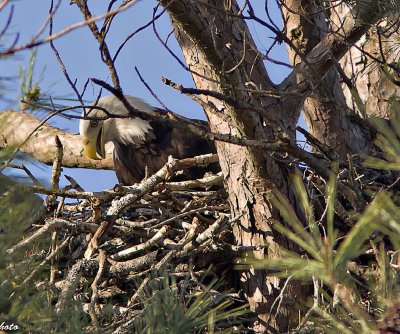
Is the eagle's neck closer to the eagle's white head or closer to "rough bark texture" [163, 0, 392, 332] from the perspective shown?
the eagle's white head

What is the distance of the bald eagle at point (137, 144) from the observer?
16.3ft

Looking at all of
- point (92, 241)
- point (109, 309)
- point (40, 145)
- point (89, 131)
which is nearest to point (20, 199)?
point (109, 309)

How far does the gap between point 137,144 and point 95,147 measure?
26 cm

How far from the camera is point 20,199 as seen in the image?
1.95 metres

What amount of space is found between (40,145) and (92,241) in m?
1.97

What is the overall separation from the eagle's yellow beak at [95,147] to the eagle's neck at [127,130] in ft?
0.34

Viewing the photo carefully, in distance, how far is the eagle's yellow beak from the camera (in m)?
5.17

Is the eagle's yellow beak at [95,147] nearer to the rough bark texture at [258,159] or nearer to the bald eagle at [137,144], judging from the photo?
the bald eagle at [137,144]

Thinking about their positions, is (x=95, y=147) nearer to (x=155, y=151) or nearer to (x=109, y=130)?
(x=109, y=130)

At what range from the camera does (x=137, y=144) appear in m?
5.24

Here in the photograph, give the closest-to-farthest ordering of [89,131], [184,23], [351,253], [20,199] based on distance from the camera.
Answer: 1. [351,253]
2. [20,199]
3. [184,23]
4. [89,131]

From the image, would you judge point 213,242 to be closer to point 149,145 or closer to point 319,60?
point 319,60

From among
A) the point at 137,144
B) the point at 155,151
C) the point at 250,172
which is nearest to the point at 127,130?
the point at 137,144

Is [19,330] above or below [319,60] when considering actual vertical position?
below
